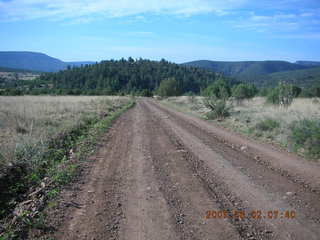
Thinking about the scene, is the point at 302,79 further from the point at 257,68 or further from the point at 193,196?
the point at 193,196

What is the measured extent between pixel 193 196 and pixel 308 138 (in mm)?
5258

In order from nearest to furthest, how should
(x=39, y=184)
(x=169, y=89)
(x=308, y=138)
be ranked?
(x=39, y=184), (x=308, y=138), (x=169, y=89)

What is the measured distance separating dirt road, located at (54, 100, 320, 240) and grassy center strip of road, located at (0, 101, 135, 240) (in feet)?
1.39

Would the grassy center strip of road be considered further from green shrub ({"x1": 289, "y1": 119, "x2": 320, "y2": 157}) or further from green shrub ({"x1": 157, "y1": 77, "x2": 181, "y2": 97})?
green shrub ({"x1": 157, "y1": 77, "x2": 181, "y2": 97})

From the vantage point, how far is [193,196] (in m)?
4.70

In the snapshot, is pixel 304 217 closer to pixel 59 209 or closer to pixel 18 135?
pixel 59 209

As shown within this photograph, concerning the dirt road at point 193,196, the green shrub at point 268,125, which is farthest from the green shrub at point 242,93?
the dirt road at point 193,196

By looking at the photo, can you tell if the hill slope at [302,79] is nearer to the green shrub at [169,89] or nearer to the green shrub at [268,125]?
the green shrub at [169,89]

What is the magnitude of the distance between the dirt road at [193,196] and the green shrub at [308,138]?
2.98 feet

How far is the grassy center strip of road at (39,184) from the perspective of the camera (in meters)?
3.80

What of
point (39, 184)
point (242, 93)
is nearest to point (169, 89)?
point (242, 93)

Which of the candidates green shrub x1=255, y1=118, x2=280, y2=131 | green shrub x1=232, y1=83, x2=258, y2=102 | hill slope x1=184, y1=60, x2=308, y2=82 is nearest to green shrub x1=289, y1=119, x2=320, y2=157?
green shrub x1=255, y1=118, x2=280, y2=131

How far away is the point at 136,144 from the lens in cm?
916

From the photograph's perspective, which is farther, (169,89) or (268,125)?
(169,89)
